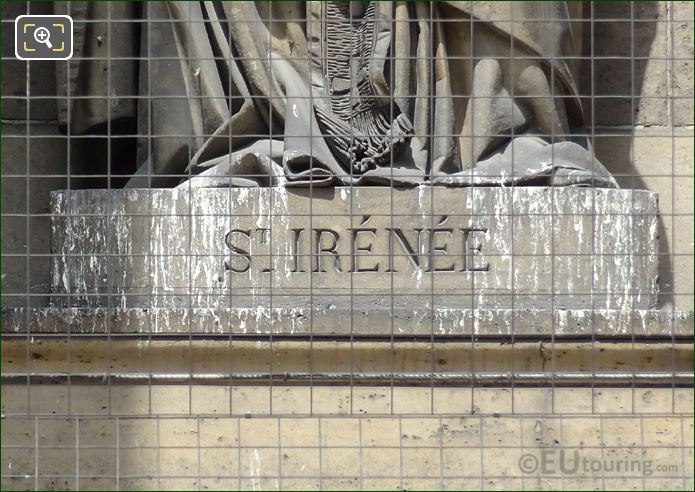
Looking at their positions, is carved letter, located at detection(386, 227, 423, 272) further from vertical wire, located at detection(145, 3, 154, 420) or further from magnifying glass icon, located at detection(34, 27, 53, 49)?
magnifying glass icon, located at detection(34, 27, 53, 49)

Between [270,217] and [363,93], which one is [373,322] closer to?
[270,217]

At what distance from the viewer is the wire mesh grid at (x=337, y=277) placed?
6711 millimetres

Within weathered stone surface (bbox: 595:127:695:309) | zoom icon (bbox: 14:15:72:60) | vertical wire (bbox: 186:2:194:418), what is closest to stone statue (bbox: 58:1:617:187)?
vertical wire (bbox: 186:2:194:418)

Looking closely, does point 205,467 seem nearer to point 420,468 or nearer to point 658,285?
point 420,468

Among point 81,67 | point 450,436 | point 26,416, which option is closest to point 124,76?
point 81,67

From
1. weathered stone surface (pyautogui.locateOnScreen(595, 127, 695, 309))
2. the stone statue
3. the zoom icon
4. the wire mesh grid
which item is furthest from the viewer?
weathered stone surface (pyautogui.locateOnScreen(595, 127, 695, 309))

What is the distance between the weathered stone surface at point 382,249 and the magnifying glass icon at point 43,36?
62 centimetres

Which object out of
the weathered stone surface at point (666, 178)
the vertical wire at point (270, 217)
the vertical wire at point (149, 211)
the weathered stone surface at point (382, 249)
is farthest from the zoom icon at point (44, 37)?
the weathered stone surface at point (666, 178)

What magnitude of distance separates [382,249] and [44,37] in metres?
1.49

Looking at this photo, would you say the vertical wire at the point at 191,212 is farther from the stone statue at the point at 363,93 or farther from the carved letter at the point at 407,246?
the carved letter at the point at 407,246

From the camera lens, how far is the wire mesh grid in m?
6.71

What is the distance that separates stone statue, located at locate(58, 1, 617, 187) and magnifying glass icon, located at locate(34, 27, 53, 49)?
0.23m

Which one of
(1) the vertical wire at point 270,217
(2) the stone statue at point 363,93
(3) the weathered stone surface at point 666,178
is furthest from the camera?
(3) the weathered stone surface at point 666,178

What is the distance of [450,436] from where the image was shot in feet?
21.9
